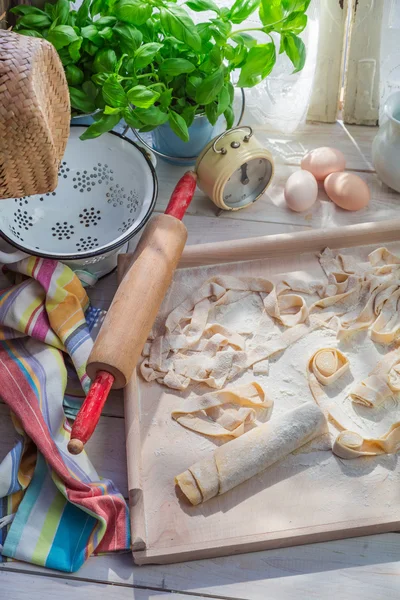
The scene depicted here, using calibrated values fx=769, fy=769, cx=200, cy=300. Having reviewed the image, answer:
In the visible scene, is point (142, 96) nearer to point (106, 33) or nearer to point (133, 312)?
point (106, 33)

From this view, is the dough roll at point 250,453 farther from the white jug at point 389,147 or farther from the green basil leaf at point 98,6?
the green basil leaf at point 98,6

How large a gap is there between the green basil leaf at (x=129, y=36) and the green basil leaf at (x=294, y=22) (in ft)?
0.69

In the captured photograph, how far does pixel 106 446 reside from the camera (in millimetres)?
1044

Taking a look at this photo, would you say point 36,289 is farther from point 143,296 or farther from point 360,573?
point 360,573

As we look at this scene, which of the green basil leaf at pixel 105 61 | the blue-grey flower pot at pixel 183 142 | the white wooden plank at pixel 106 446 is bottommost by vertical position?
the white wooden plank at pixel 106 446

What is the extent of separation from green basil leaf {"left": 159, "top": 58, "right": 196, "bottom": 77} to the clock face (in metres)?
0.21

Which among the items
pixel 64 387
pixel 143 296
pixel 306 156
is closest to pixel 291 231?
pixel 306 156

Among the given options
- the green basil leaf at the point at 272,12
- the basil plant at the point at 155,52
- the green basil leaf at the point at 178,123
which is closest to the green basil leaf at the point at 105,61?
the basil plant at the point at 155,52

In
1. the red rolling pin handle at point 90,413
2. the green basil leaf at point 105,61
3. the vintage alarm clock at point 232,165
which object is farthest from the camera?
the vintage alarm clock at point 232,165

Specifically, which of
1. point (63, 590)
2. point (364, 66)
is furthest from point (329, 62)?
point (63, 590)

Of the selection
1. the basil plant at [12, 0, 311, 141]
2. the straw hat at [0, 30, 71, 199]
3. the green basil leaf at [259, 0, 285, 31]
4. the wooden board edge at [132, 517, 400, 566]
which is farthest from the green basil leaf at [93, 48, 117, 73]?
the wooden board edge at [132, 517, 400, 566]

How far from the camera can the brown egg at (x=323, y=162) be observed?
52.0 inches

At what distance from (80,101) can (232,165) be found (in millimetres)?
254

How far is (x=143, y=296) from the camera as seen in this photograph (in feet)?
3.41
